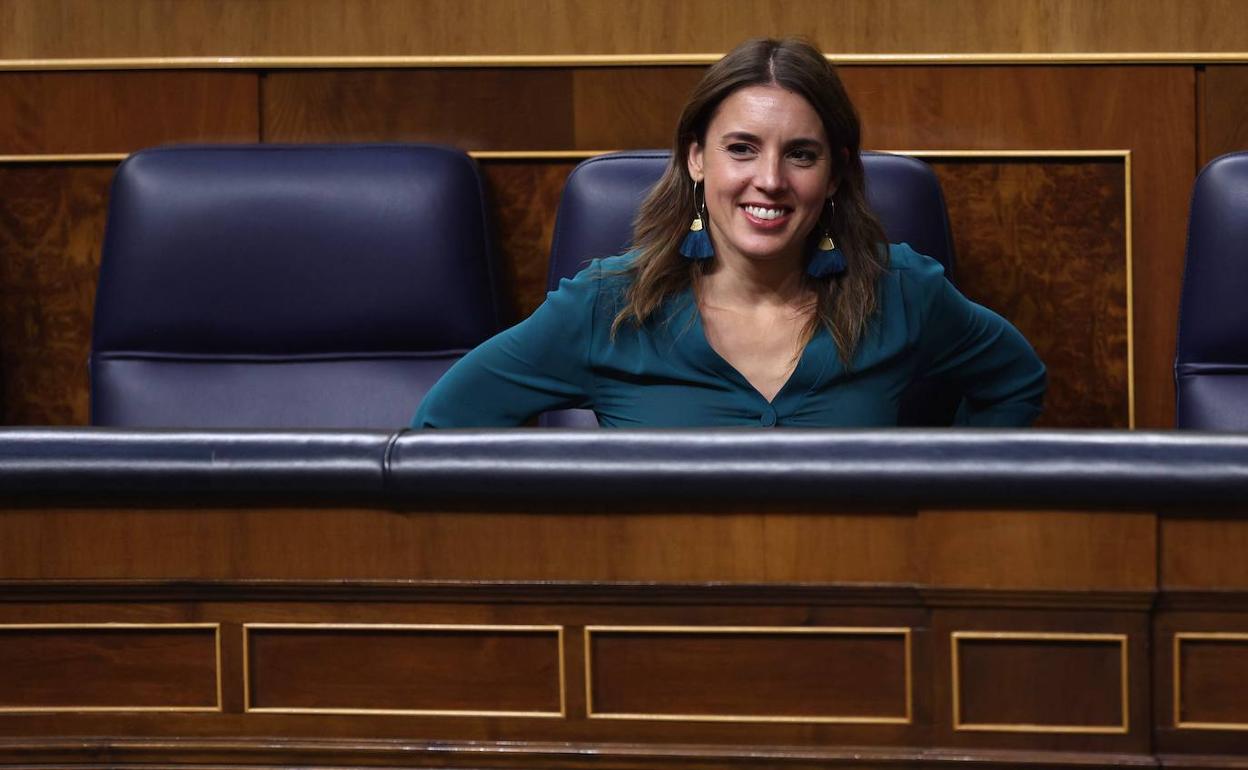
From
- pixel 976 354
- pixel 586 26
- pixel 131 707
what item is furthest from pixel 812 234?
pixel 131 707

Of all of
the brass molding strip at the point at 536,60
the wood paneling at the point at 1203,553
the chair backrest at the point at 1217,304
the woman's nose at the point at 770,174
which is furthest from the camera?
the brass molding strip at the point at 536,60

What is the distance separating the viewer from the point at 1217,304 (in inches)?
46.4

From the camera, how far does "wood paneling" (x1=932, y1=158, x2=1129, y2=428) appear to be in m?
1.32

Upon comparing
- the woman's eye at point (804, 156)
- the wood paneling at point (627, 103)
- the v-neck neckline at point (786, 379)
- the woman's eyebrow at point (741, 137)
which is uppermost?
the wood paneling at point (627, 103)

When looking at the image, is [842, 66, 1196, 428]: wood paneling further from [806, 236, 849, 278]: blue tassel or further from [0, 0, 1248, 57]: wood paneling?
[806, 236, 849, 278]: blue tassel

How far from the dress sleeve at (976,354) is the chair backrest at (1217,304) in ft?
0.45

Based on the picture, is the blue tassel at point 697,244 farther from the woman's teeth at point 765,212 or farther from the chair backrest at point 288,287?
the chair backrest at point 288,287

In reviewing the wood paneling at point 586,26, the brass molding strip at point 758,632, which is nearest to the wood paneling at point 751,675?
the brass molding strip at point 758,632

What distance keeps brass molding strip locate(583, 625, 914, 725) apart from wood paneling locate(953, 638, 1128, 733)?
2 centimetres

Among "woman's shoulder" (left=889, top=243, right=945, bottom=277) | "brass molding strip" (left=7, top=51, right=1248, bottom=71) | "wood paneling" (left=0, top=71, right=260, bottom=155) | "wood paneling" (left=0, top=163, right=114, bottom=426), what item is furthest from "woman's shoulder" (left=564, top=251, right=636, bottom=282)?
"wood paneling" (left=0, top=163, right=114, bottom=426)

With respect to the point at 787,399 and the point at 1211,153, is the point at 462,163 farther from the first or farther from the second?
the point at 1211,153

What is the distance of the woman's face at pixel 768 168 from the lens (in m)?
1.07

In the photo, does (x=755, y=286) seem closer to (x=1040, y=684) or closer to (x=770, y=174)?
(x=770, y=174)

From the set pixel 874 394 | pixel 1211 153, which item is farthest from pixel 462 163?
pixel 1211 153
